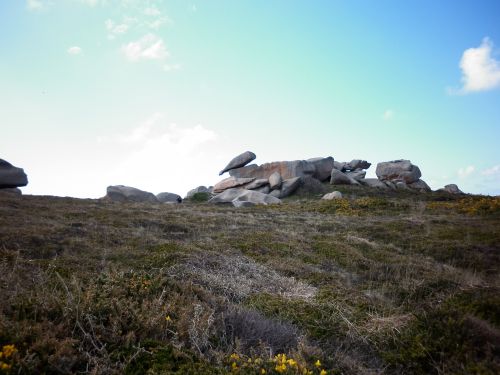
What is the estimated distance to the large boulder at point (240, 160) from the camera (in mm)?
43375

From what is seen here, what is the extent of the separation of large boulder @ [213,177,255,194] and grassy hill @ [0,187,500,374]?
25482 mm

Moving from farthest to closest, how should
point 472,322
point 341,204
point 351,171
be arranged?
1. point 351,171
2. point 341,204
3. point 472,322

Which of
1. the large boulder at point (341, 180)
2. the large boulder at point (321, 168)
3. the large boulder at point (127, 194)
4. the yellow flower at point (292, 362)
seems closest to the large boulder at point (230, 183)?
the large boulder at point (321, 168)

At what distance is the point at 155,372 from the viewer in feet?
10.5

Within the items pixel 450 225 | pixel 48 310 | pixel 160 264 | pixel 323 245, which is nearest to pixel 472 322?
pixel 48 310

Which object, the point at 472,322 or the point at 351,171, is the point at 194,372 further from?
the point at 351,171

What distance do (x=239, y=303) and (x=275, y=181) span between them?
1213 inches

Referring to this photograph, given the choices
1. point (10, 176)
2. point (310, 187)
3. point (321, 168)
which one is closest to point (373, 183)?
point (321, 168)

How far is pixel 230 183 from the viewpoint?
39.4m

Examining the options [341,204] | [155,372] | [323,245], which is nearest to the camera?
[155,372]

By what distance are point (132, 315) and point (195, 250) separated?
546 centimetres

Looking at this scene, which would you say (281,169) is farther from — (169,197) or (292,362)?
(292,362)

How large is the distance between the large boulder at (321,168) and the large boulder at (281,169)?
0.64 meters

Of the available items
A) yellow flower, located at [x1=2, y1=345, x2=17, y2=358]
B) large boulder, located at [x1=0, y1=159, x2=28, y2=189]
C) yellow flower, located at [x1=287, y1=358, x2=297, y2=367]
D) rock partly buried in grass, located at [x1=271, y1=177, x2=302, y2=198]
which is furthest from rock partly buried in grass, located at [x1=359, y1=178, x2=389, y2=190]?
yellow flower, located at [x1=2, y1=345, x2=17, y2=358]
